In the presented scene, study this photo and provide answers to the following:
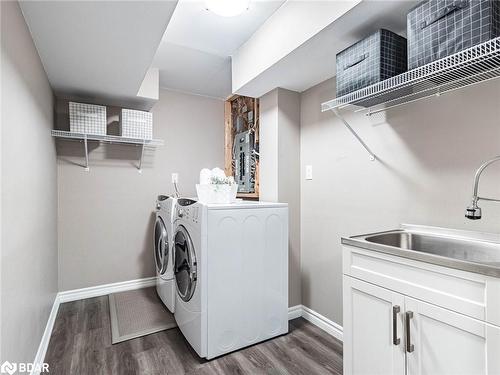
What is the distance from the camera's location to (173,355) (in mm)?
1919

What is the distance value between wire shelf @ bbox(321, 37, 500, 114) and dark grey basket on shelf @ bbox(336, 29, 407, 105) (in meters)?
0.08

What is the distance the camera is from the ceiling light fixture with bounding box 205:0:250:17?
1678mm

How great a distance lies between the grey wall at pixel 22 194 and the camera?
3.97ft

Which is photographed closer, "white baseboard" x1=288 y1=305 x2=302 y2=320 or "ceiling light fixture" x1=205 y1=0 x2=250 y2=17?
"ceiling light fixture" x1=205 y1=0 x2=250 y2=17

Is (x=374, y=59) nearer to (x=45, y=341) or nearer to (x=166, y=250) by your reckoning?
(x=166, y=250)

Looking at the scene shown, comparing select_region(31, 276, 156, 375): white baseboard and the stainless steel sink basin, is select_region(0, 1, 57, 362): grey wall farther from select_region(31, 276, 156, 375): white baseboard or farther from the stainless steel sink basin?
the stainless steel sink basin

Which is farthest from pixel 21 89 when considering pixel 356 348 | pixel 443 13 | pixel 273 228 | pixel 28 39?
pixel 356 348

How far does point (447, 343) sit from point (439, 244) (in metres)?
0.60

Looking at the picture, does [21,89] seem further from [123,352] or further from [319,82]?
[319,82]

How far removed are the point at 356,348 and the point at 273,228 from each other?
3.13 ft

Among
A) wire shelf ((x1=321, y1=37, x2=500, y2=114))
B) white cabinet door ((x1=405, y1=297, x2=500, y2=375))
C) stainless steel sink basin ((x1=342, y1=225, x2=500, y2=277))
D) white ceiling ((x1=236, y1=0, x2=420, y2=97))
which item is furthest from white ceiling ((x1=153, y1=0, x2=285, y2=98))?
white cabinet door ((x1=405, y1=297, x2=500, y2=375))

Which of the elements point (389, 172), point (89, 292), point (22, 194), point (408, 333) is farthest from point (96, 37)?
point (89, 292)

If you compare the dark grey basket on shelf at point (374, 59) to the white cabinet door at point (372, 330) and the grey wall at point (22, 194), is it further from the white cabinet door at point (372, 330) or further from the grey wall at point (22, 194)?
the grey wall at point (22, 194)

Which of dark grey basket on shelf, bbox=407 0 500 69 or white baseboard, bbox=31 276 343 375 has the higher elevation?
dark grey basket on shelf, bbox=407 0 500 69
